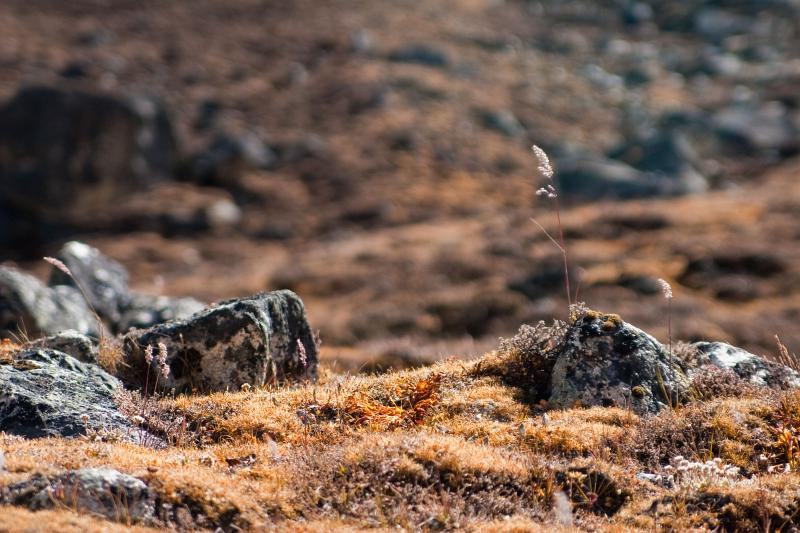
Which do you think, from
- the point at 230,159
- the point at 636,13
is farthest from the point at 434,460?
the point at 636,13

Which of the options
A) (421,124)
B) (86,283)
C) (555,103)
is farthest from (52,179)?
(555,103)

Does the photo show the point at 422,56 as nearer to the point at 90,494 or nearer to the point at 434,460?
the point at 434,460

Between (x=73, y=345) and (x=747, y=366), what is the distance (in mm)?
9331

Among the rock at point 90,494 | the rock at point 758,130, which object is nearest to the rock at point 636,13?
the rock at point 758,130

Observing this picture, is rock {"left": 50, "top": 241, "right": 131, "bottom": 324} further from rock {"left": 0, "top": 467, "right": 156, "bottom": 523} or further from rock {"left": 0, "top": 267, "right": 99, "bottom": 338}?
rock {"left": 0, "top": 467, "right": 156, "bottom": 523}

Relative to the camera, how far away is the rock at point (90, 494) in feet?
20.8

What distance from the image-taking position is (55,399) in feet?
28.9

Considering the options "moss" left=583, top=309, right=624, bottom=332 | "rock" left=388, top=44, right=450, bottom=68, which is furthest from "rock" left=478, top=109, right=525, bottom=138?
"moss" left=583, top=309, right=624, bottom=332

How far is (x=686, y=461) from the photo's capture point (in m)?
7.89

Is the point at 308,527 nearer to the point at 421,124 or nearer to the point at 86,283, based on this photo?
the point at 86,283

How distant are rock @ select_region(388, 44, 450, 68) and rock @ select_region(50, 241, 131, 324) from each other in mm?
74262

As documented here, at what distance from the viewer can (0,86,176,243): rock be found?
60062mm

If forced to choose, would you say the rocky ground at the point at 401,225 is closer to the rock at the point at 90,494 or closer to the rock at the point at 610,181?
the rock at the point at 90,494

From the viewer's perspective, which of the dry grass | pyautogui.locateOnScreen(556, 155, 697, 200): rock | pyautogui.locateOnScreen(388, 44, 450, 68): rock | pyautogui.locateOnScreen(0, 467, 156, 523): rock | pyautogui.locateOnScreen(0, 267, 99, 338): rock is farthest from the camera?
pyautogui.locateOnScreen(388, 44, 450, 68): rock
